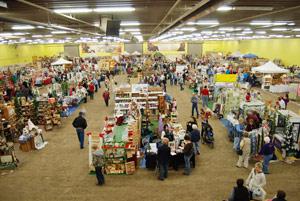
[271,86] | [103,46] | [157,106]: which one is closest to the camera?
[157,106]

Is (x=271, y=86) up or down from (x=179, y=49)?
down

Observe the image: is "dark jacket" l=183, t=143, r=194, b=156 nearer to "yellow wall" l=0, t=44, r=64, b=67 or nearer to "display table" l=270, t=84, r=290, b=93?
"display table" l=270, t=84, r=290, b=93

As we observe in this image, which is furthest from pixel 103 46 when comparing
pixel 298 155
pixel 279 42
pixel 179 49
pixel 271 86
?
pixel 298 155

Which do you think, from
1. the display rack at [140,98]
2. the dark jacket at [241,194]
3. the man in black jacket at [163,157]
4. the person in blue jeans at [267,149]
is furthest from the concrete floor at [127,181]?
the display rack at [140,98]

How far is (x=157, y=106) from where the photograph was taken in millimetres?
11688

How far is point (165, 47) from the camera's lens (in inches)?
1610

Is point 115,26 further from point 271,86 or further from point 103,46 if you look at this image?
point 103,46

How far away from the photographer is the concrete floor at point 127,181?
6082 millimetres

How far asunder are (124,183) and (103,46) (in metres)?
36.8

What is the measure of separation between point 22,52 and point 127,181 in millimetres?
38842

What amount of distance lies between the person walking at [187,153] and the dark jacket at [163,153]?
0.55 metres

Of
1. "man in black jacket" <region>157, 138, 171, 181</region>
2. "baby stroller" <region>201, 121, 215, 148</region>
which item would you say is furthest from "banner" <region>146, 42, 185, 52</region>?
"man in black jacket" <region>157, 138, 171, 181</region>

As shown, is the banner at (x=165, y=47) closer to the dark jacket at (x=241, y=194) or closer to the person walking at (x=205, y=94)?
the person walking at (x=205, y=94)

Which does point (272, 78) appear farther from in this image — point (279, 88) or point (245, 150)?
point (245, 150)
